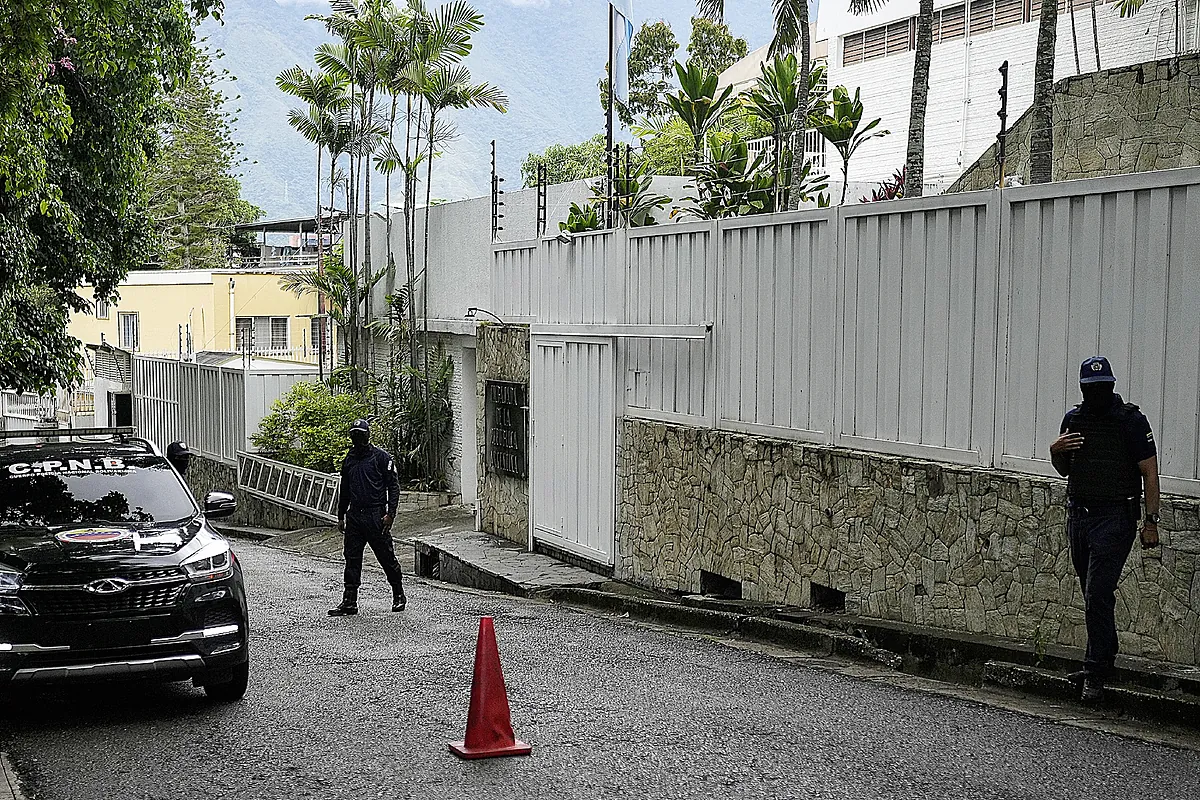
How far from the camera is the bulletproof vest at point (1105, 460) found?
793cm

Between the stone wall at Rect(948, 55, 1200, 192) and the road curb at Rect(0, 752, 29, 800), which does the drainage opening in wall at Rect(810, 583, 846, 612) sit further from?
the road curb at Rect(0, 752, 29, 800)

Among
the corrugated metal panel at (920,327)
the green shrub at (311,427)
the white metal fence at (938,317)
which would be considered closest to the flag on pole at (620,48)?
the white metal fence at (938,317)

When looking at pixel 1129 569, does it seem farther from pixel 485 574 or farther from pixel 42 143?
pixel 42 143

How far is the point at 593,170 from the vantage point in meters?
55.5

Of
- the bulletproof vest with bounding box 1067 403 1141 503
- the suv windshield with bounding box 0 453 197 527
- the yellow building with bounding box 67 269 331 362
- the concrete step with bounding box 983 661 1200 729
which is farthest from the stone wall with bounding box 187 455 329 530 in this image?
the bulletproof vest with bounding box 1067 403 1141 503

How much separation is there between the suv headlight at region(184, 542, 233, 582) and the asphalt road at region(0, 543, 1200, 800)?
953mm

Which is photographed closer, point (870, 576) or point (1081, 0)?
point (870, 576)

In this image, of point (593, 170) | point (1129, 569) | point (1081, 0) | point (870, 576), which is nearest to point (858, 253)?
point (870, 576)

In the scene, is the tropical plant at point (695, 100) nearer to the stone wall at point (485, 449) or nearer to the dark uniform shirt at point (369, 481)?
the stone wall at point (485, 449)

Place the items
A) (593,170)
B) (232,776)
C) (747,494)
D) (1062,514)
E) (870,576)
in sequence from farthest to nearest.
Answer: (593,170)
(747,494)
(870,576)
(1062,514)
(232,776)

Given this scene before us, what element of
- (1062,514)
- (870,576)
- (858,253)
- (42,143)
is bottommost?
(870,576)

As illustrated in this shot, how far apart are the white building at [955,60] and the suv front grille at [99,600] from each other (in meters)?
20.8

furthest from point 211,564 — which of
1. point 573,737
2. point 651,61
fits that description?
point 651,61

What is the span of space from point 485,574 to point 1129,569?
9.47 m
